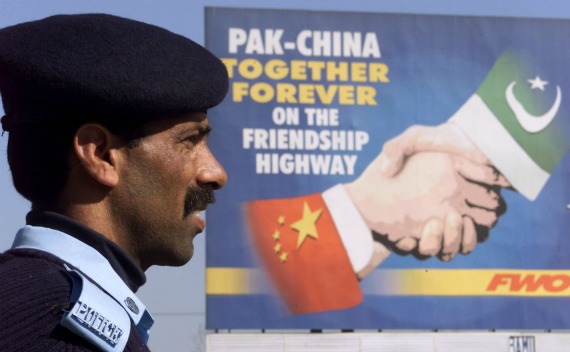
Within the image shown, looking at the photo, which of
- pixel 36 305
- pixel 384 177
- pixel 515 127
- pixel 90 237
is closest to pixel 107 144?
pixel 90 237

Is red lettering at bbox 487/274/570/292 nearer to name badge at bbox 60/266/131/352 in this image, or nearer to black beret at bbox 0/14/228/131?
black beret at bbox 0/14/228/131

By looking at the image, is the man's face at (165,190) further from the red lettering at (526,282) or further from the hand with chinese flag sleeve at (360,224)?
the red lettering at (526,282)

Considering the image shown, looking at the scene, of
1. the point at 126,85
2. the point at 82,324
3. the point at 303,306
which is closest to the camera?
the point at 82,324

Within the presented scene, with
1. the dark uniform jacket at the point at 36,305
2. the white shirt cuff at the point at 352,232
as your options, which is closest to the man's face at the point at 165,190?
the dark uniform jacket at the point at 36,305

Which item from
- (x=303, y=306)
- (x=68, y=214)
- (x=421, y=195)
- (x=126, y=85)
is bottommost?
(x=303, y=306)

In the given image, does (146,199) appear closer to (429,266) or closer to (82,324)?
(82,324)

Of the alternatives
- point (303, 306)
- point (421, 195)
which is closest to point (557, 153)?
point (421, 195)

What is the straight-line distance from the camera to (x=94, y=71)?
181cm

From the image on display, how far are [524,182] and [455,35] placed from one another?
7.53 feet

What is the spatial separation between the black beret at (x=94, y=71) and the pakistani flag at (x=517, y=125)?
630 inches

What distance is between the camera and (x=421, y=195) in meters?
17.2

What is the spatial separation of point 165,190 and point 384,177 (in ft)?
50.5

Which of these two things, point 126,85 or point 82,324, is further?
point 126,85

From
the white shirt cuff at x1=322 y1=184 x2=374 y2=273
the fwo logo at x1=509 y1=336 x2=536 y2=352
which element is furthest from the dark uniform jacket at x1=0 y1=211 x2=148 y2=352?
the fwo logo at x1=509 y1=336 x2=536 y2=352
